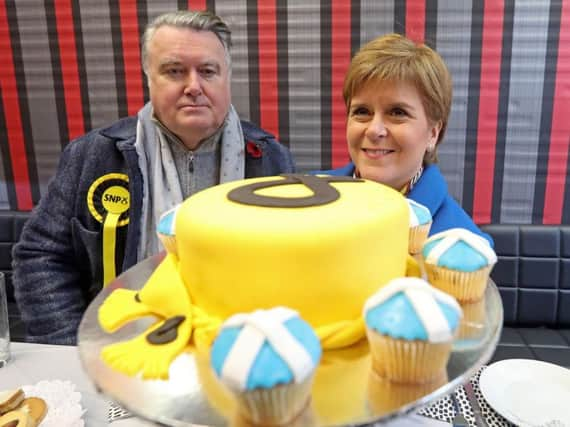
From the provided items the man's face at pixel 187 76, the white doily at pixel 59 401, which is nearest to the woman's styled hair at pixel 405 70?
the man's face at pixel 187 76

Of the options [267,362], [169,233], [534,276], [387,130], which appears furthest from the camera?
[534,276]

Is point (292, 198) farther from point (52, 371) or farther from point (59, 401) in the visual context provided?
point (52, 371)

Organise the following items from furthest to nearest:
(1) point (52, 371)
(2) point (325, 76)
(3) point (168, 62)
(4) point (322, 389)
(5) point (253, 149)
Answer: (2) point (325, 76) < (5) point (253, 149) < (3) point (168, 62) < (1) point (52, 371) < (4) point (322, 389)

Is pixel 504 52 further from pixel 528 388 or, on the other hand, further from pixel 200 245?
pixel 200 245

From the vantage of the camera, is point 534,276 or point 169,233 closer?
point 169,233

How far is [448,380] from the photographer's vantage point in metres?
0.65

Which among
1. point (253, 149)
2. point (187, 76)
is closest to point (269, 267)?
point (187, 76)

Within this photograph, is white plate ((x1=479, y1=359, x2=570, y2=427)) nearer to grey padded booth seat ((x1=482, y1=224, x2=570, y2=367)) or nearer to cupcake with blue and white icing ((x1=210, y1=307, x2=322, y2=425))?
cupcake with blue and white icing ((x1=210, y1=307, x2=322, y2=425))

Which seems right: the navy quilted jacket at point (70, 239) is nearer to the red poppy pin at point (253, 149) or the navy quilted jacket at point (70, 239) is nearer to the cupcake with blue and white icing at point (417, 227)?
the red poppy pin at point (253, 149)

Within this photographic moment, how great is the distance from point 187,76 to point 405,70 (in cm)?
64

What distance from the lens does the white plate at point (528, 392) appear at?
109 cm

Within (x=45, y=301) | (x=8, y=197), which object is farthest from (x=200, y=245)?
(x=8, y=197)

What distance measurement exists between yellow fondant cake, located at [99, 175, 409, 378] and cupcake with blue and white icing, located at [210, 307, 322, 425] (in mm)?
119

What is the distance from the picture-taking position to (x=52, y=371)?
46.2 inches
